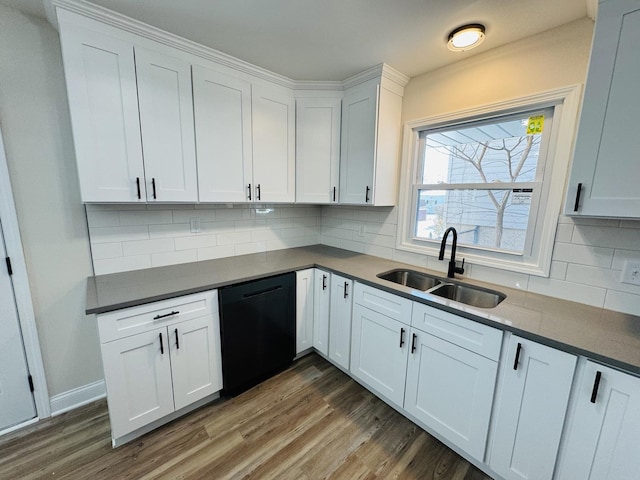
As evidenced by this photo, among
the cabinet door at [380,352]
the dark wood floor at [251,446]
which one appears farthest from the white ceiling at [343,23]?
the dark wood floor at [251,446]

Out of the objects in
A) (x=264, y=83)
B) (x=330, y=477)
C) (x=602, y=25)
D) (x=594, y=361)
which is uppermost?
(x=264, y=83)

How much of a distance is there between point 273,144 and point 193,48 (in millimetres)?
804

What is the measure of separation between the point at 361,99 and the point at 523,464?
2473 mm

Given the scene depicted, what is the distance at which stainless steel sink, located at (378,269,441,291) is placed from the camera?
1998mm

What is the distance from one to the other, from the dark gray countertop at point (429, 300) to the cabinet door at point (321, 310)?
0.12 meters

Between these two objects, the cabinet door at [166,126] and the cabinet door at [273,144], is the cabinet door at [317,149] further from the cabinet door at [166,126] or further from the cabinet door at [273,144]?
the cabinet door at [166,126]

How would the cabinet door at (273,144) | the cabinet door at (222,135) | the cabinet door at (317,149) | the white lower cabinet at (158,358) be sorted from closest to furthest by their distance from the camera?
the white lower cabinet at (158,358), the cabinet door at (222,135), the cabinet door at (273,144), the cabinet door at (317,149)

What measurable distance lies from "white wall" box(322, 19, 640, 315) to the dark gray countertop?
3.4 inches

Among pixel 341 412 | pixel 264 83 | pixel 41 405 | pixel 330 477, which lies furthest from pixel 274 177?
pixel 41 405

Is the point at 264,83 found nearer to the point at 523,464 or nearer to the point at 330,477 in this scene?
the point at 330,477

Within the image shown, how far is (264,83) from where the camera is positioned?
2088mm

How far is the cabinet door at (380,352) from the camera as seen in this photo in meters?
1.69

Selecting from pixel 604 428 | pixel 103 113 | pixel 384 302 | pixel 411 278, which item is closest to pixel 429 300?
pixel 384 302

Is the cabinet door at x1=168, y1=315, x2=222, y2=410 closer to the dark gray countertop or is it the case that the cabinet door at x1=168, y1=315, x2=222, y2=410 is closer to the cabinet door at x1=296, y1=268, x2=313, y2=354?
the dark gray countertop
